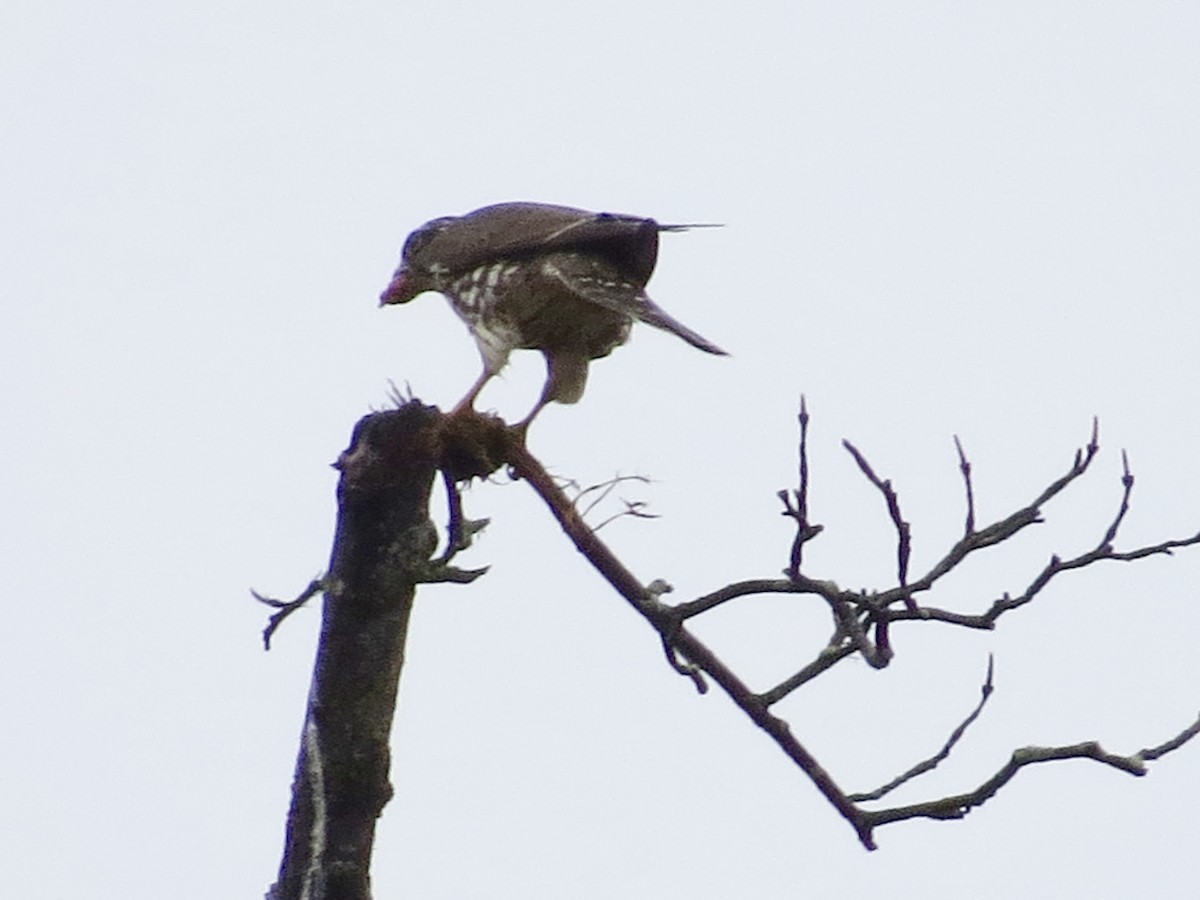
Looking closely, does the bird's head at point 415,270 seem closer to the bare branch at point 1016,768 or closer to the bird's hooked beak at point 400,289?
the bird's hooked beak at point 400,289

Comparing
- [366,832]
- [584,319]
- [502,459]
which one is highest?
[584,319]

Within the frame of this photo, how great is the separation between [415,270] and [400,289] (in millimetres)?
101

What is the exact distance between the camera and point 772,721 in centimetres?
351

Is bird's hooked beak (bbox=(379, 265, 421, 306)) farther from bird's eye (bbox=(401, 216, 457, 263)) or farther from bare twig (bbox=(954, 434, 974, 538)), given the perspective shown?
bare twig (bbox=(954, 434, 974, 538))

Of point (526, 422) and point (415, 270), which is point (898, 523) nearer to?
point (526, 422)

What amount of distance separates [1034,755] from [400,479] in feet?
4.35

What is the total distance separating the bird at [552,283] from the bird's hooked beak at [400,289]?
0.46 feet

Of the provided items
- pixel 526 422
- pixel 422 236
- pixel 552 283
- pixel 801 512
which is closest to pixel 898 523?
pixel 801 512

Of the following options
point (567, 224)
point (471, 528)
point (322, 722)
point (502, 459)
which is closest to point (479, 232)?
point (567, 224)

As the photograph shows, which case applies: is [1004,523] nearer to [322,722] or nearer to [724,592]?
[724,592]

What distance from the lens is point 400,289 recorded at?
20.5ft

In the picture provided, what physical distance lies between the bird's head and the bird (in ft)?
0.10

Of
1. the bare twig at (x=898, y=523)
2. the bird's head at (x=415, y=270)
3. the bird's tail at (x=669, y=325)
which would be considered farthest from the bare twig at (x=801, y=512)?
the bird's head at (x=415, y=270)

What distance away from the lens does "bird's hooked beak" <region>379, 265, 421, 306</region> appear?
622 cm
